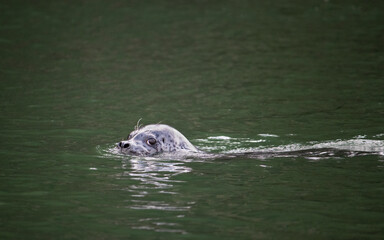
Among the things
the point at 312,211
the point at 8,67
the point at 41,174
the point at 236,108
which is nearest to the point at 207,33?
the point at 8,67

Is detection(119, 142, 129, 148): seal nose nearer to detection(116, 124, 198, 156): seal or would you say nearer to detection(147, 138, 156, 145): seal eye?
detection(116, 124, 198, 156): seal

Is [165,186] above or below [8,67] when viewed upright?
below

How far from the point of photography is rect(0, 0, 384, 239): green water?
A: 919 cm

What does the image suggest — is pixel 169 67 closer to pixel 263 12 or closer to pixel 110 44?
pixel 110 44

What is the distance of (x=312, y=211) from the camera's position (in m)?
9.30

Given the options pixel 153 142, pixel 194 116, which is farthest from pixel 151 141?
pixel 194 116

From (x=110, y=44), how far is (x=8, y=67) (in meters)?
4.75

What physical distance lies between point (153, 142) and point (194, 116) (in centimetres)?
434

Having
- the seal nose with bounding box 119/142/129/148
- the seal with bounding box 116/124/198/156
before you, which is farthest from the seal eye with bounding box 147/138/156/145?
the seal nose with bounding box 119/142/129/148

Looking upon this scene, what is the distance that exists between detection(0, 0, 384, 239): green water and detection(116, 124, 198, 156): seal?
255mm

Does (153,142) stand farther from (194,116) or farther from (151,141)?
(194,116)

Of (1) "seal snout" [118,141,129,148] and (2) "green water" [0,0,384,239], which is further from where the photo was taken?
(1) "seal snout" [118,141,129,148]

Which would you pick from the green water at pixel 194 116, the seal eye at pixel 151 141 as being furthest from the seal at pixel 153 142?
the green water at pixel 194 116

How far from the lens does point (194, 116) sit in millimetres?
16453
